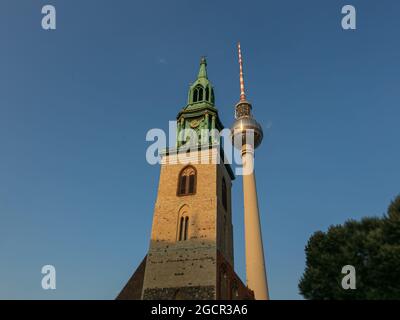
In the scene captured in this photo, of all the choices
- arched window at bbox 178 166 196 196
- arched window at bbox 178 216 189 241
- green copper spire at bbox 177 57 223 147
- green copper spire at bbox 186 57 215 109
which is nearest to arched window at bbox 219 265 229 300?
arched window at bbox 178 216 189 241

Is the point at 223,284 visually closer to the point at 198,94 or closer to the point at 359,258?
the point at 359,258

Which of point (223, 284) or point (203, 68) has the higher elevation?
point (203, 68)

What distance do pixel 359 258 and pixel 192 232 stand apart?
41.3 feet

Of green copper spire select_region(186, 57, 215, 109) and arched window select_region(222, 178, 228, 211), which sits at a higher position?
green copper spire select_region(186, 57, 215, 109)

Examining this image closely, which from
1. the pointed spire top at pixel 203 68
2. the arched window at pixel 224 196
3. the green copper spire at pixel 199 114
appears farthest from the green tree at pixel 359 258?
the pointed spire top at pixel 203 68

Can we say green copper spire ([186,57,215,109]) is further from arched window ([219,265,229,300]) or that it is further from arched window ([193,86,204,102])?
arched window ([219,265,229,300])

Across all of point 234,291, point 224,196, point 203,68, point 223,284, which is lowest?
point 234,291

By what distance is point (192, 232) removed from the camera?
28281 mm

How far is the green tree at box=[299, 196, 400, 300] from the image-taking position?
19.2m

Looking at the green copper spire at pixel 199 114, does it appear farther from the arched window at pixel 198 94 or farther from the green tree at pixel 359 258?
the green tree at pixel 359 258

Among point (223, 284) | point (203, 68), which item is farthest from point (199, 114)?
point (223, 284)
